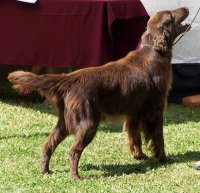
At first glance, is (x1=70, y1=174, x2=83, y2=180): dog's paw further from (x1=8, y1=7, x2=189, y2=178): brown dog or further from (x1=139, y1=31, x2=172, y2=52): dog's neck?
(x1=139, y1=31, x2=172, y2=52): dog's neck

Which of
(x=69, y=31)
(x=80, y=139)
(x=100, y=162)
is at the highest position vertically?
(x=69, y=31)

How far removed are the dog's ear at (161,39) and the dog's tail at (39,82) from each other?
105cm

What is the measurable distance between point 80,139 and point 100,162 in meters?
0.66

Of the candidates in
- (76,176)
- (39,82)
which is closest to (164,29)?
(39,82)

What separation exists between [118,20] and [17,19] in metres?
1.41

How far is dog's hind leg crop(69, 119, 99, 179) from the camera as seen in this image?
4.95 m

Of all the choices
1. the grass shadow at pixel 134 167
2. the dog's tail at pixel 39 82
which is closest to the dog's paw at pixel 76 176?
the grass shadow at pixel 134 167

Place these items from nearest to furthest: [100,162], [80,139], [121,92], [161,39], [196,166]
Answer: [80,139]
[121,92]
[196,166]
[161,39]
[100,162]

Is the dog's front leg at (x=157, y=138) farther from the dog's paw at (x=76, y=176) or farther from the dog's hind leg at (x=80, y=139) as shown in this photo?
the dog's paw at (x=76, y=176)

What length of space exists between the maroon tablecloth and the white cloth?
76 cm

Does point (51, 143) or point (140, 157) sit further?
point (140, 157)

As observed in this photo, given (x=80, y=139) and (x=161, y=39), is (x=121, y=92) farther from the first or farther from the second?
(x=161, y=39)

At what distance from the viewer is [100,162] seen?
218 inches

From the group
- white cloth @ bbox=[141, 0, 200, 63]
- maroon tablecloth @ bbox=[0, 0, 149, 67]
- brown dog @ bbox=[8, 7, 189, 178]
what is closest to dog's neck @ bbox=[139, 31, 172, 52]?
brown dog @ bbox=[8, 7, 189, 178]
